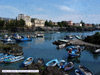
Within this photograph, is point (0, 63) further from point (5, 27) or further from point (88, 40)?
point (5, 27)

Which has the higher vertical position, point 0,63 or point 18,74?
point 18,74

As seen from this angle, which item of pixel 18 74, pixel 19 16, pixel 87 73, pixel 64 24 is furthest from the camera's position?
pixel 64 24

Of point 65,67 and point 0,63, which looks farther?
point 0,63

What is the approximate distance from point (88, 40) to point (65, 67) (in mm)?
26108

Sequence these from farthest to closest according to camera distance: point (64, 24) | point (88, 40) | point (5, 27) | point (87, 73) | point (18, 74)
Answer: point (64, 24) → point (5, 27) → point (88, 40) → point (87, 73) → point (18, 74)

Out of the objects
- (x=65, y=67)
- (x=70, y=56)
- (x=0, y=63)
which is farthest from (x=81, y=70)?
(x=0, y=63)

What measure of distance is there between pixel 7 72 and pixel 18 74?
A: 0.64 meters

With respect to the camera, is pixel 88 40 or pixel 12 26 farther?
pixel 12 26

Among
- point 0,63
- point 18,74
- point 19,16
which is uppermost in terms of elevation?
point 19,16

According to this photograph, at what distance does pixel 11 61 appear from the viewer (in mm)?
19812

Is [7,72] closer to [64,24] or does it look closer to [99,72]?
[99,72]

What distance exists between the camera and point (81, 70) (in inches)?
617

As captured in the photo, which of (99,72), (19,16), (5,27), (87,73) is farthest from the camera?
(19,16)

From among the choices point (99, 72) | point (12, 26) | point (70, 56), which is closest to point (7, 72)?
point (99, 72)
